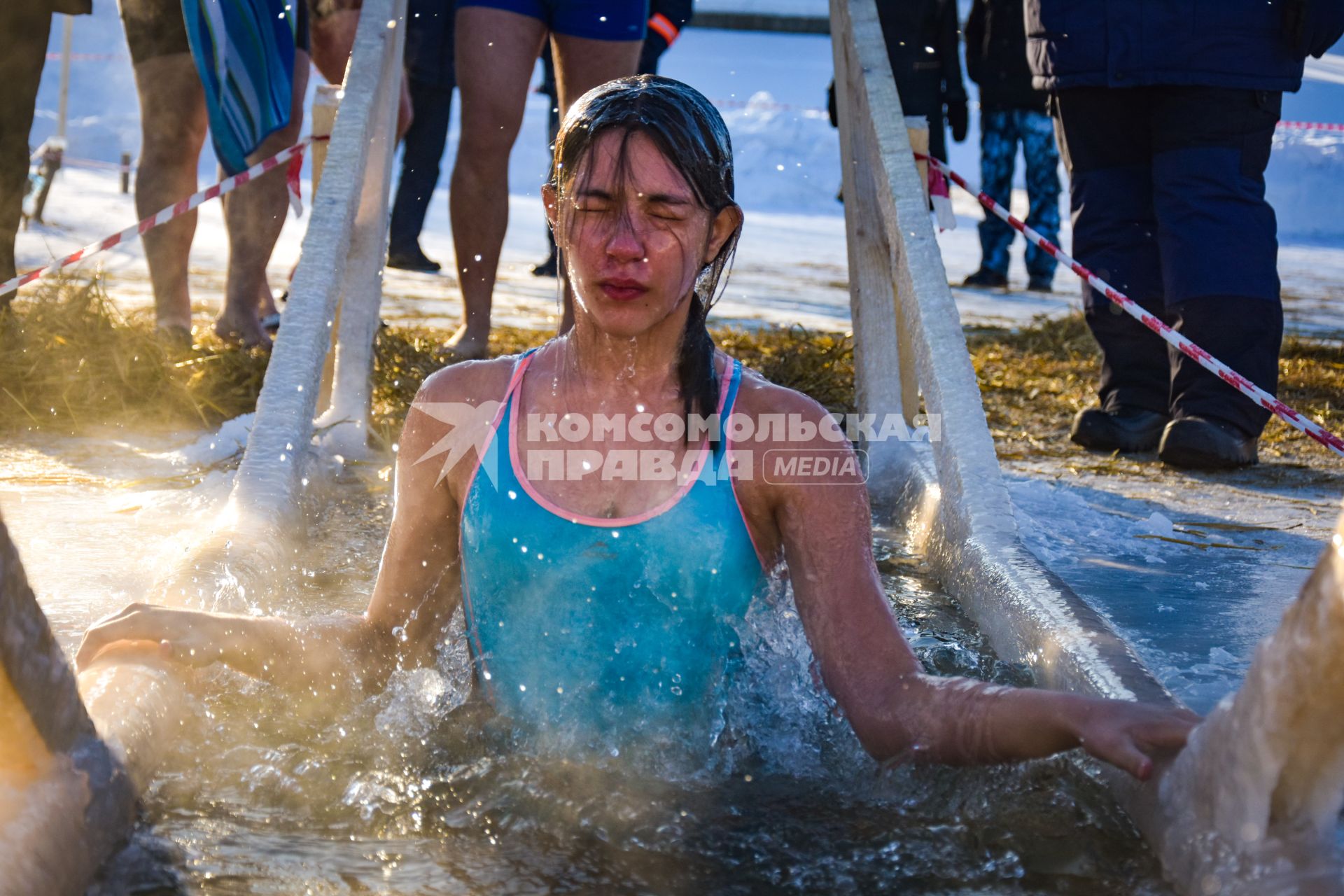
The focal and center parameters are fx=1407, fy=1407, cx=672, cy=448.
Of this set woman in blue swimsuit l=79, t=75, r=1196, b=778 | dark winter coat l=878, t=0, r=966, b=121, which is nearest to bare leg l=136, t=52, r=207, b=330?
woman in blue swimsuit l=79, t=75, r=1196, b=778

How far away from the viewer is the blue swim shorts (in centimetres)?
439

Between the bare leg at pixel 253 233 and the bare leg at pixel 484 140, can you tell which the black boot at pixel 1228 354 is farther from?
the bare leg at pixel 253 233

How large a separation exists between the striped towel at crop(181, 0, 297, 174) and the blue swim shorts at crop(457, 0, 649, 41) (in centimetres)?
67

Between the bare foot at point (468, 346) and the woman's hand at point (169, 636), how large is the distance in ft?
8.64

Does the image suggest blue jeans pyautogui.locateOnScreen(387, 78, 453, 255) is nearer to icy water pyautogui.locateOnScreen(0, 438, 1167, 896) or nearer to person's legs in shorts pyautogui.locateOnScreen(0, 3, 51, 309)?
person's legs in shorts pyautogui.locateOnScreen(0, 3, 51, 309)

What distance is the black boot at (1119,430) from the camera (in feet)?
15.2

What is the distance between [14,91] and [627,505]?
12.0ft

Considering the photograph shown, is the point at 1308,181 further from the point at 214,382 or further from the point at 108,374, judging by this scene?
the point at 108,374

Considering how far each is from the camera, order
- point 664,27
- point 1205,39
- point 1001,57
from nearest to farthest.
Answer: point 1205,39
point 664,27
point 1001,57

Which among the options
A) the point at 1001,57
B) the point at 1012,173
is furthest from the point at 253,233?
the point at 1012,173

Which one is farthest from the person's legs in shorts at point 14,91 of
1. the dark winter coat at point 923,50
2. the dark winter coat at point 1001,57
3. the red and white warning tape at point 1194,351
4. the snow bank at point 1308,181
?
the snow bank at point 1308,181

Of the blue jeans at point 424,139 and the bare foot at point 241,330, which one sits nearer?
the bare foot at point 241,330

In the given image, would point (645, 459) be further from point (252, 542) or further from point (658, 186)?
point (252, 542)

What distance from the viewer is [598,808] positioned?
6.29 ft
